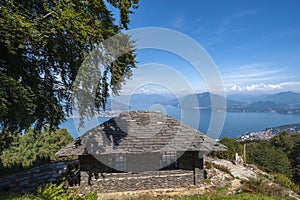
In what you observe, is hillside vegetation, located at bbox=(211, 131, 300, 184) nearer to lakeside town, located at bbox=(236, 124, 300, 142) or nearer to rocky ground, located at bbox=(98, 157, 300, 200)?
rocky ground, located at bbox=(98, 157, 300, 200)

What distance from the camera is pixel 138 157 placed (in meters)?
11.6

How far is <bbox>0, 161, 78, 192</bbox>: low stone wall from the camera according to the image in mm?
11538

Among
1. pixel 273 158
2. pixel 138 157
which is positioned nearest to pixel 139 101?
pixel 138 157

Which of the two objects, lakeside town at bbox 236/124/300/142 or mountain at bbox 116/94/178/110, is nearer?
mountain at bbox 116/94/178/110

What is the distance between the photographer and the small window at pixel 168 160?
11773mm

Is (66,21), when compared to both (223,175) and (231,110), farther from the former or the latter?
(231,110)

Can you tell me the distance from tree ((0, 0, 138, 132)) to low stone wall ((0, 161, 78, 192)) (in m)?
5.11

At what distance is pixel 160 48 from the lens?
1096 cm

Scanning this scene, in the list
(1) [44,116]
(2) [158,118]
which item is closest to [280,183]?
(2) [158,118]

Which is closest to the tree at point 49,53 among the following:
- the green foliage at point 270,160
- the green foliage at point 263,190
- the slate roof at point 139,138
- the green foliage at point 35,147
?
the slate roof at point 139,138

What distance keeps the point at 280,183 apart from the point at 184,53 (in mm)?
13703

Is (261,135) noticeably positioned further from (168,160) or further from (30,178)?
(30,178)

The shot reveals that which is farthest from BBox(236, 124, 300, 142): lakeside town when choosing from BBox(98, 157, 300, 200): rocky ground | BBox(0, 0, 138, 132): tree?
BBox(0, 0, 138, 132): tree

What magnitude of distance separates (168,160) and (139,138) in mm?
2433
